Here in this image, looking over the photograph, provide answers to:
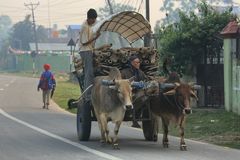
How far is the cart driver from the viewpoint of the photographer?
14.3 meters

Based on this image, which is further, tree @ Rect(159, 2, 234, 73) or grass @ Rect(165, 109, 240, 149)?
tree @ Rect(159, 2, 234, 73)

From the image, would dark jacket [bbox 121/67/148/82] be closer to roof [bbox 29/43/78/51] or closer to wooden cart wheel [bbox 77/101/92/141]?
wooden cart wheel [bbox 77/101/92/141]

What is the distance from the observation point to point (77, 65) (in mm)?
15570

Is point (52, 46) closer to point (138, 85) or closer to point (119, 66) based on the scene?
point (119, 66)

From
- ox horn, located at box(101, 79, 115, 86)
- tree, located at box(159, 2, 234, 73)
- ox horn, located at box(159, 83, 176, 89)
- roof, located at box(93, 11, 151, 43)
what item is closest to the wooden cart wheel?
ox horn, located at box(101, 79, 115, 86)

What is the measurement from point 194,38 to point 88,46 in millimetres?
11171

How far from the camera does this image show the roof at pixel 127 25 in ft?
50.4

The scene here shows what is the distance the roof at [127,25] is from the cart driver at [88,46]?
0.20 m

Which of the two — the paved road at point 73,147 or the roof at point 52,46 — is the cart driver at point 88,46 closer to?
the paved road at point 73,147

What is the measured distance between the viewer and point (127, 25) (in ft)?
54.9

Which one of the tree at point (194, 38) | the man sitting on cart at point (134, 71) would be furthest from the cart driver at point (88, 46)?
the tree at point (194, 38)

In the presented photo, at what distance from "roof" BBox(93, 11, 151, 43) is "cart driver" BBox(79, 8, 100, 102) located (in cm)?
20

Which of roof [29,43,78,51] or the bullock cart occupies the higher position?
roof [29,43,78,51]

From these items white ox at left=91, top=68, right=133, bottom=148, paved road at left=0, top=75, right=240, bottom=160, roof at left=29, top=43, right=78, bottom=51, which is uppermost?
roof at left=29, top=43, right=78, bottom=51
